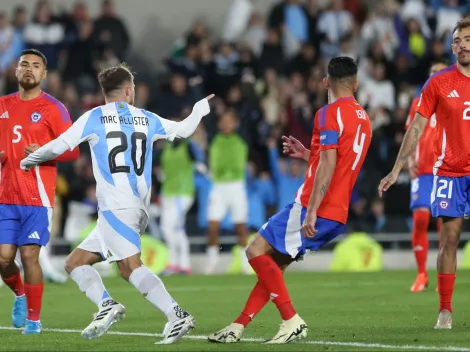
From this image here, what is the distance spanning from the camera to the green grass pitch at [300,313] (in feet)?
27.6

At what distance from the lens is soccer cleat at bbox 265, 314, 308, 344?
8414 mm

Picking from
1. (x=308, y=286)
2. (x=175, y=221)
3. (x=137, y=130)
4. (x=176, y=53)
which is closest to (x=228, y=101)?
(x=176, y=53)

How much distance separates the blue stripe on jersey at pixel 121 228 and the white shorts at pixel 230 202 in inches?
428

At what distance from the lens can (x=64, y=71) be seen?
23172 mm

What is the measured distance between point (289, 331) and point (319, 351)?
2.03 feet

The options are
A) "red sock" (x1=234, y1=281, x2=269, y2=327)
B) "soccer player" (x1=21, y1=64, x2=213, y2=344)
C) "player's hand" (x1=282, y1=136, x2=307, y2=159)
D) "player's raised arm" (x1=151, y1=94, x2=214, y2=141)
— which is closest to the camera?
"soccer player" (x1=21, y1=64, x2=213, y2=344)

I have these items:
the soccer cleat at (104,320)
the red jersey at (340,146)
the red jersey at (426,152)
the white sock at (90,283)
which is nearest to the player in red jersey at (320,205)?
the red jersey at (340,146)

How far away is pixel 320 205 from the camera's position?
852cm

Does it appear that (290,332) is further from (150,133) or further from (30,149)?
(30,149)

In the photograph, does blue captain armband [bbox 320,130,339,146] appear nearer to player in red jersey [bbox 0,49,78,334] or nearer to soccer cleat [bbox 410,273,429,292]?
player in red jersey [bbox 0,49,78,334]

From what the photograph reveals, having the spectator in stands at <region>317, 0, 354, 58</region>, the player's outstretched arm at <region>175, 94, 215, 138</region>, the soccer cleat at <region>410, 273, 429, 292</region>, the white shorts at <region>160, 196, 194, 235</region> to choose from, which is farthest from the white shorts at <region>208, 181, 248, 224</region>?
the player's outstretched arm at <region>175, 94, 215, 138</region>

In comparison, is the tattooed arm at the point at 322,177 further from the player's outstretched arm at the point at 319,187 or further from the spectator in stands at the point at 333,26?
the spectator in stands at the point at 333,26

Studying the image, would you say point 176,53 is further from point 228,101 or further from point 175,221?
point 175,221

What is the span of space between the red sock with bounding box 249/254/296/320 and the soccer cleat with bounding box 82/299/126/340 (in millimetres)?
1077
